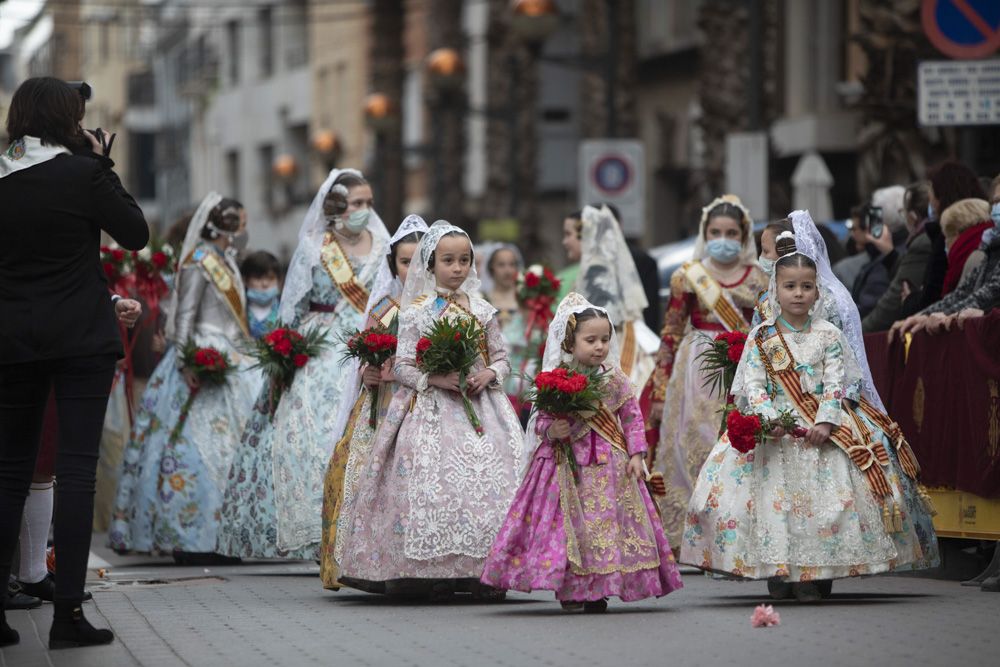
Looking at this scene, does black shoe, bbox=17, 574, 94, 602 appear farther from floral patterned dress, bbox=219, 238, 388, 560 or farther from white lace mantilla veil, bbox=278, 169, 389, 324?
white lace mantilla veil, bbox=278, 169, 389, 324

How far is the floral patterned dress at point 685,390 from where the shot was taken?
12.6 metres

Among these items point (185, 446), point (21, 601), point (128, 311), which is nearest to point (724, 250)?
point (185, 446)

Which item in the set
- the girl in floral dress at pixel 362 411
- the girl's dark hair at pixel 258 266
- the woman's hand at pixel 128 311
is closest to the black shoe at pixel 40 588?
the girl in floral dress at pixel 362 411

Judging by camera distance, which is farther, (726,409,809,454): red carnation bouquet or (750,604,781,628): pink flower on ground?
(726,409,809,454): red carnation bouquet

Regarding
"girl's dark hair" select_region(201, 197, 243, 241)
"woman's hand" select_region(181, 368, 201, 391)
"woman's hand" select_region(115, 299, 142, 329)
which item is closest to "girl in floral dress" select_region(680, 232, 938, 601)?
"woman's hand" select_region(115, 299, 142, 329)

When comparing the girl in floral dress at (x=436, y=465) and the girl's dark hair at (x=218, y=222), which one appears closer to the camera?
the girl in floral dress at (x=436, y=465)

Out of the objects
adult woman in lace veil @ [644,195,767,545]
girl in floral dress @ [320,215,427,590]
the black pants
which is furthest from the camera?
adult woman in lace veil @ [644,195,767,545]

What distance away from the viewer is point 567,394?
32.1 ft

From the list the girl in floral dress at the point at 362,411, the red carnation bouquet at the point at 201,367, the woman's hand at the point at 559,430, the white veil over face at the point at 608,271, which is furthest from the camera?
the white veil over face at the point at 608,271

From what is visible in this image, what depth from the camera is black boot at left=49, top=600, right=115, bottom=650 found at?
8.49 metres

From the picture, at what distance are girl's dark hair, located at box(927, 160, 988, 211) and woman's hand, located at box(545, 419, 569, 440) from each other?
3409mm

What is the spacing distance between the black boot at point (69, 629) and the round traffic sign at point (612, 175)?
14432 mm

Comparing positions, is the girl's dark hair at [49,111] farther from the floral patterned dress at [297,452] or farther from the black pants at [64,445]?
the floral patterned dress at [297,452]

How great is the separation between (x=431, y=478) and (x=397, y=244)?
160 centimetres
